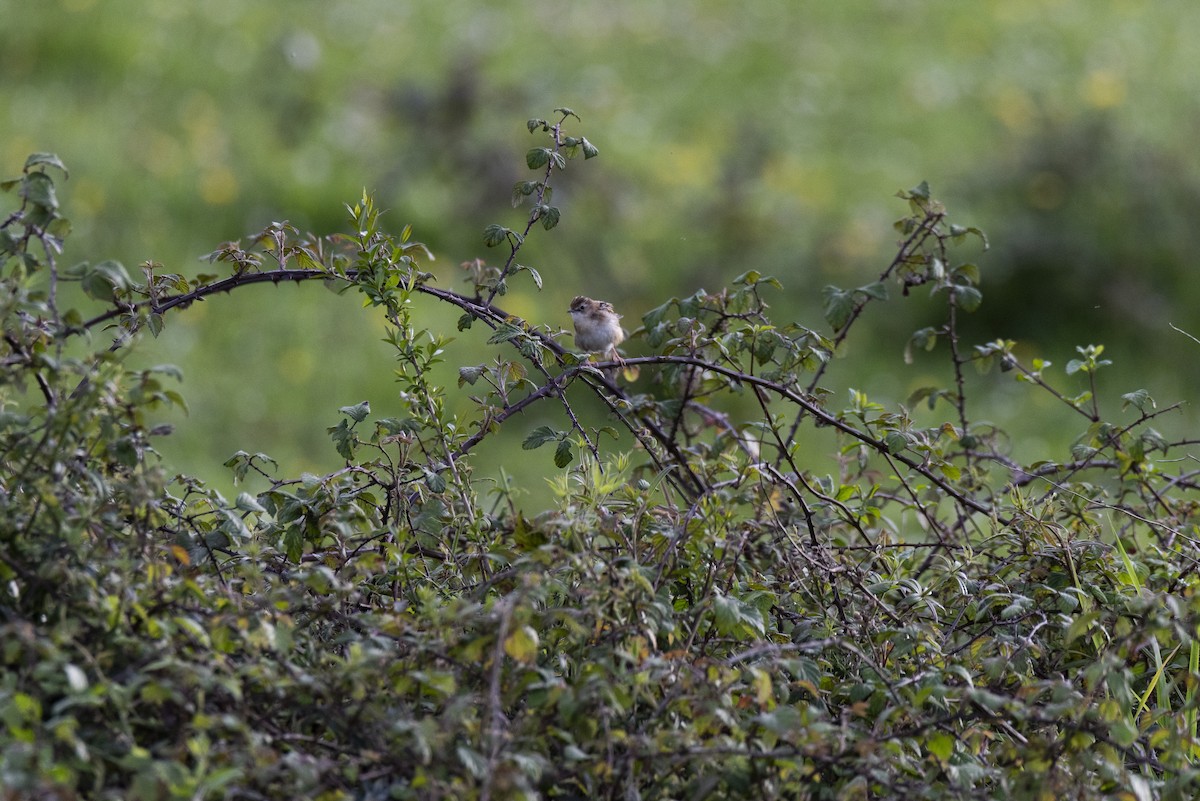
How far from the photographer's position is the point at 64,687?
68.1 inches

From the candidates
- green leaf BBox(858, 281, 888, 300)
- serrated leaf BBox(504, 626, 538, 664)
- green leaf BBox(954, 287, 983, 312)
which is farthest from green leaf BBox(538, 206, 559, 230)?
serrated leaf BBox(504, 626, 538, 664)

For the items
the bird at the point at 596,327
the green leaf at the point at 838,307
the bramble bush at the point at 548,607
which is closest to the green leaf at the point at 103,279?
the bramble bush at the point at 548,607

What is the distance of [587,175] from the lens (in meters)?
7.86

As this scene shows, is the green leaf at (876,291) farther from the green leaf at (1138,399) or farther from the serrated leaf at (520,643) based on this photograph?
the serrated leaf at (520,643)

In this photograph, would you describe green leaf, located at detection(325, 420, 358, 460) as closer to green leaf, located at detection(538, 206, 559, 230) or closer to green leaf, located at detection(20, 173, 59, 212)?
green leaf, located at detection(538, 206, 559, 230)

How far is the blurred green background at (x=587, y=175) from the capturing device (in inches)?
277

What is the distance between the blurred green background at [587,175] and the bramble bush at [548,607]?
3701mm

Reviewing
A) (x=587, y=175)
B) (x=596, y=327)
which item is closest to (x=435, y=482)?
(x=596, y=327)

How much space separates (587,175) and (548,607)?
229 inches

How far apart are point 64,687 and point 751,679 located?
3.46 ft

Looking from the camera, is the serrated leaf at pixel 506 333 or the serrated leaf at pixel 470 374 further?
the serrated leaf at pixel 470 374

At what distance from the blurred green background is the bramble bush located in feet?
12.1

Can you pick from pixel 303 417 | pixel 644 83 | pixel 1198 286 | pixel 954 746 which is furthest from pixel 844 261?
pixel 954 746

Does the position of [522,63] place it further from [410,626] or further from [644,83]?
[410,626]
